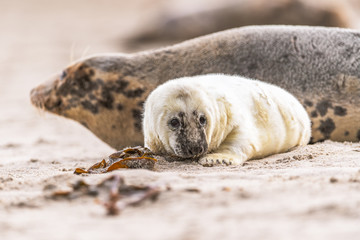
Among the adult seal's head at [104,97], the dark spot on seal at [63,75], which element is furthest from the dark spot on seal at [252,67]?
the dark spot on seal at [63,75]

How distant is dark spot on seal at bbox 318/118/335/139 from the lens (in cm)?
452

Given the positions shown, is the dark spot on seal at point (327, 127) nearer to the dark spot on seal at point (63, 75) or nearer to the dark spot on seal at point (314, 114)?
the dark spot on seal at point (314, 114)

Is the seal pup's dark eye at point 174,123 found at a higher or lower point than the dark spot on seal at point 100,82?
lower

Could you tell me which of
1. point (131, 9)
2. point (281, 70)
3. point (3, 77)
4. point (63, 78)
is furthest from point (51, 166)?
A: point (131, 9)

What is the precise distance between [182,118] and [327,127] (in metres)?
1.71

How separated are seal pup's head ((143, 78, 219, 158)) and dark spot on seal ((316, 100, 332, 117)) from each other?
1.53 m

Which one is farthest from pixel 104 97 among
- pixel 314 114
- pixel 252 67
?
pixel 314 114

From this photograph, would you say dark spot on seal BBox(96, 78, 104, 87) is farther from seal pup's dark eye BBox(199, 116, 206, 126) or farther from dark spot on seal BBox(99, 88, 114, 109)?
seal pup's dark eye BBox(199, 116, 206, 126)

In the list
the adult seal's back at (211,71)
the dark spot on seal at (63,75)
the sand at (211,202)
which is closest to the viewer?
the sand at (211,202)

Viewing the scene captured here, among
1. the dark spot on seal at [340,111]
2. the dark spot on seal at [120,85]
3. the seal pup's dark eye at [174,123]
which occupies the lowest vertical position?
the dark spot on seal at [340,111]

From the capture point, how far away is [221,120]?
11.2 ft

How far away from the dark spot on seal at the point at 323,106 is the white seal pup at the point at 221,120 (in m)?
0.64

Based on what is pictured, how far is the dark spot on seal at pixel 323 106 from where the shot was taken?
4.60 meters

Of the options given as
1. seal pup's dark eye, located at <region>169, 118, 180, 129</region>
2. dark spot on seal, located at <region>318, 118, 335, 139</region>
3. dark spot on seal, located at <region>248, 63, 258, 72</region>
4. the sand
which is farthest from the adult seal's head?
seal pup's dark eye, located at <region>169, 118, 180, 129</region>
